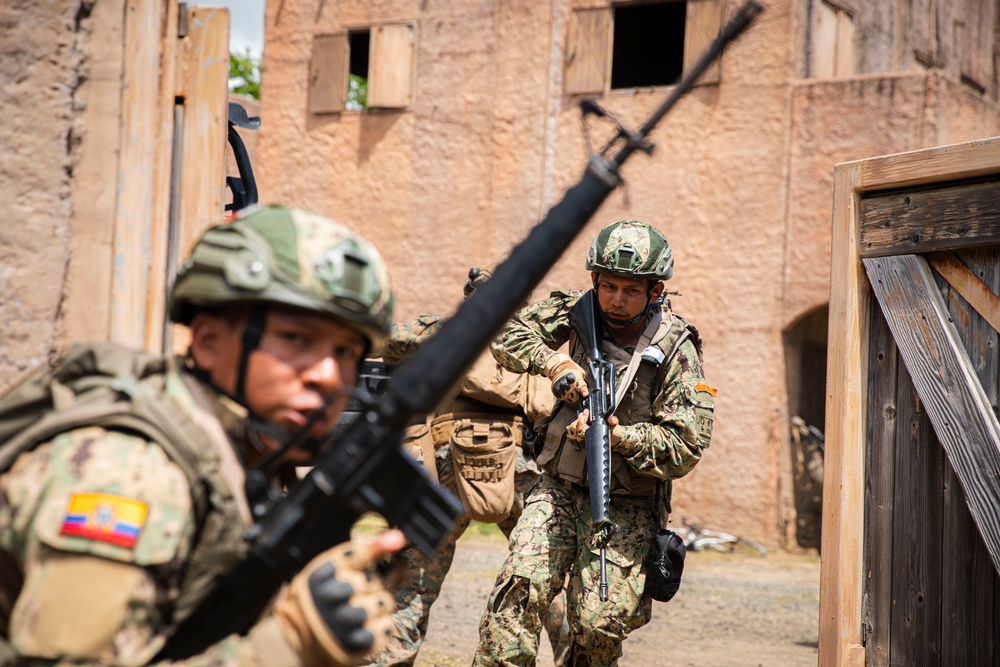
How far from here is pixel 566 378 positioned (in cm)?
532

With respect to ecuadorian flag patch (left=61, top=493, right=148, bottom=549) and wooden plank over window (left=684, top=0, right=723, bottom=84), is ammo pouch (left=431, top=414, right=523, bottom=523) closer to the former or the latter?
ecuadorian flag patch (left=61, top=493, right=148, bottom=549)

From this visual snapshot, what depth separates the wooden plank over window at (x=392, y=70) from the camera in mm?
15594

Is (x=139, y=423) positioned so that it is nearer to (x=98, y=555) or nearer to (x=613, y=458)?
(x=98, y=555)

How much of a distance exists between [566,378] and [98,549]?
3588 mm

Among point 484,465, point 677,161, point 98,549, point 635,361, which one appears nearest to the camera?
point 98,549

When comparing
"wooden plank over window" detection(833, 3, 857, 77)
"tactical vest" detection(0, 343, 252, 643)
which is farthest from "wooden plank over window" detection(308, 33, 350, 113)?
"tactical vest" detection(0, 343, 252, 643)

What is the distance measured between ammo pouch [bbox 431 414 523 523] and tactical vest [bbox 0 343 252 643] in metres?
4.16

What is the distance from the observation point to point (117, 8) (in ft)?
11.5

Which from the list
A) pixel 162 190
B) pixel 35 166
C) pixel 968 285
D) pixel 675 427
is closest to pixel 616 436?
pixel 675 427

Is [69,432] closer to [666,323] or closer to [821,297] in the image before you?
[666,323]

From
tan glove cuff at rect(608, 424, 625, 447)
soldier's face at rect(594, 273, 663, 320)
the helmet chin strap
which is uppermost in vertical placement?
soldier's face at rect(594, 273, 663, 320)

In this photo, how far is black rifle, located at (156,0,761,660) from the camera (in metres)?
2.14

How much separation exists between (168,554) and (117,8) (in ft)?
7.02

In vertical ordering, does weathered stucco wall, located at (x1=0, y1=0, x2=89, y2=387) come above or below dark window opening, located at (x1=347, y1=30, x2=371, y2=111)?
below
